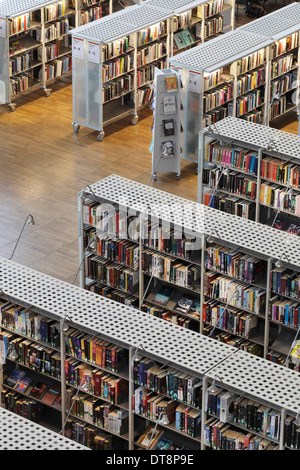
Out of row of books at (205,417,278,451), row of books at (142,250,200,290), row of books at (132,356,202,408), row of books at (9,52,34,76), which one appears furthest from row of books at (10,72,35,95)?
row of books at (205,417,278,451)

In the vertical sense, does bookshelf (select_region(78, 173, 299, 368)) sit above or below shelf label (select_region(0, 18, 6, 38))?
below

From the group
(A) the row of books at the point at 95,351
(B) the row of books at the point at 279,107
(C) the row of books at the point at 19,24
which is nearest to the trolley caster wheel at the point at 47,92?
(C) the row of books at the point at 19,24

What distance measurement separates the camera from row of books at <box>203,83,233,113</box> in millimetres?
15384

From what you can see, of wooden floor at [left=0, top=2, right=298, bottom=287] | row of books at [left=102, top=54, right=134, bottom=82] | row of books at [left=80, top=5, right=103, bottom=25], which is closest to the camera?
wooden floor at [left=0, top=2, right=298, bottom=287]

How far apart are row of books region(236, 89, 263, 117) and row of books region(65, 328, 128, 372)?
7.58 metres

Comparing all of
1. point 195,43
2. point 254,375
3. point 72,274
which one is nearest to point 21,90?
point 195,43

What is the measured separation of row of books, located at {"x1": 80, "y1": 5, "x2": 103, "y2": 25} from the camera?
18.9m

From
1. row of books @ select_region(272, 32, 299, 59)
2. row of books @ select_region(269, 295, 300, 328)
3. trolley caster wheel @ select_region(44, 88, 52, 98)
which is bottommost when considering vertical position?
trolley caster wheel @ select_region(44, 88, 52, 98)

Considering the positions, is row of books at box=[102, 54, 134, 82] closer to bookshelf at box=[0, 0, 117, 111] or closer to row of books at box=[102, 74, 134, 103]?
row of books at box=[102, 74, 134, 103]

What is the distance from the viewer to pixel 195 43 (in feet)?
60.6

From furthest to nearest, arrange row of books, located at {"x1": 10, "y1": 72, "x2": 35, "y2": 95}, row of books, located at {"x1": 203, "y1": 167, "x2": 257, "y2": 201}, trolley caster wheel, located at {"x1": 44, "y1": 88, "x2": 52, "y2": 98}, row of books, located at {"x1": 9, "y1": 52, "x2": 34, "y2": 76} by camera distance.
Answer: trolley caster wheel, located at {"x1": 44, "y1": 88, "x2": 52, "y2": 98} < row of books, located at {"x1": 10, "y1": 72, "x2": 35, "y2": 95} < row of books, located at {"x1": 9, "y1": 52, "x2": 34, "y2": 76} < row of books, located at {"x1": 203, "y1": 167, "x2": 257, "y2": 201}

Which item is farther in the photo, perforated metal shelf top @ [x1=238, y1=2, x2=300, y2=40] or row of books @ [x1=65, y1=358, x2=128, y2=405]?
perforated metal shelf top @ [x1=238, y1=2, x2=300, y2=40]

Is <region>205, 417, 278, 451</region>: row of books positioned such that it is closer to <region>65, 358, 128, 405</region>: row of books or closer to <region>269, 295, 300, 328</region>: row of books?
<region>65, 358, 128, 405</region>: row of books
